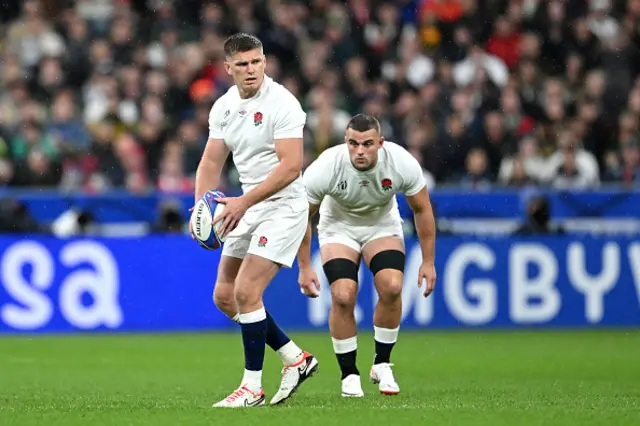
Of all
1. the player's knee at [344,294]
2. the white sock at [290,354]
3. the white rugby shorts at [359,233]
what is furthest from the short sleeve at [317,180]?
the white sock at [290,354]

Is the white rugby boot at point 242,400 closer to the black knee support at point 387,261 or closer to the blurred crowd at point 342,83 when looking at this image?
the black knee support at point 387,261

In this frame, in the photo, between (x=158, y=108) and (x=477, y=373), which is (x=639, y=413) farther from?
(x=158, y=108)

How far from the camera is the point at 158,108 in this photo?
1828 centimetres

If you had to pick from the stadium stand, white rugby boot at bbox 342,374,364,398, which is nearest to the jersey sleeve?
white rugby boot at bbox 342,374,364,398

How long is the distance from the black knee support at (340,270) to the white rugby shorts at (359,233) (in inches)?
7.5

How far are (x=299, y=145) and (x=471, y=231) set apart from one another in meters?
8.07

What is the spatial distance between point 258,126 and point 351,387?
6.72 feet

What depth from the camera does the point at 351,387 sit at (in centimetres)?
950

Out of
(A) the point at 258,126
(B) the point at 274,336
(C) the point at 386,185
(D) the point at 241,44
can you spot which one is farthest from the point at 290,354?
(D) the point at 241,44

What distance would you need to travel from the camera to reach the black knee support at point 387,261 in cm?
968

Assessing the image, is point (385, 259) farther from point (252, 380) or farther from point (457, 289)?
point (457, 289)

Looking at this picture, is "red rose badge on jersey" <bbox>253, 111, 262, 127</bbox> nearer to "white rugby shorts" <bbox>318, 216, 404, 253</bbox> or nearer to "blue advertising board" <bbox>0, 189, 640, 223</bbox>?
"white rugby shorts" <bbox>318, 216, 404, 253</bbox>

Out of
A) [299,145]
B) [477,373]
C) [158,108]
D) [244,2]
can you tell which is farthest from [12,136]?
[299,145]

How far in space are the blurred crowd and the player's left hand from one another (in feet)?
27.2
